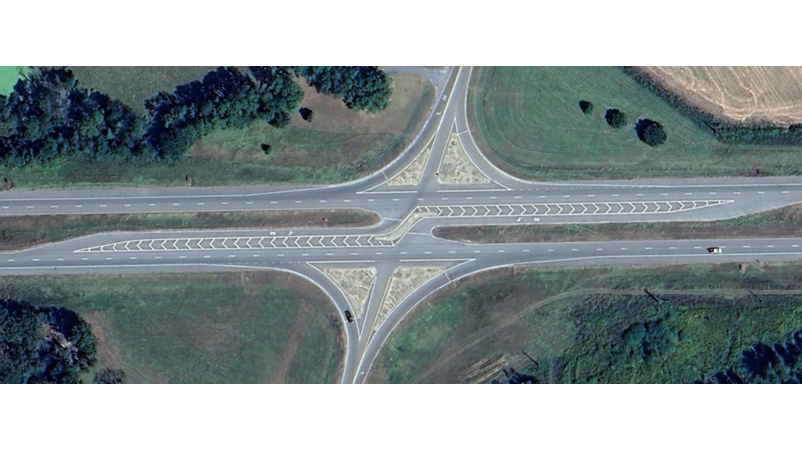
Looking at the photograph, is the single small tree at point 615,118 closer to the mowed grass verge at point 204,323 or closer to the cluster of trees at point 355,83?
the cluster of trees at point 355,83

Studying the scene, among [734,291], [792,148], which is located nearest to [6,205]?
[734,291]

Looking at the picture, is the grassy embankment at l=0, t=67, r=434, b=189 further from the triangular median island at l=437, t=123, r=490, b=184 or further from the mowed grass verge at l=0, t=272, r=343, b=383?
the mowed grass verge at l=0, t=272, r=343, b=383

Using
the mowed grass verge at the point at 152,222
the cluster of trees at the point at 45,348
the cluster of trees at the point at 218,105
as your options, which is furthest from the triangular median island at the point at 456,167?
the cluster of trees at the point at 45,348

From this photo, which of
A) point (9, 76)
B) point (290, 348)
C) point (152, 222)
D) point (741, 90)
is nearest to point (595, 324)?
point (741, 90)

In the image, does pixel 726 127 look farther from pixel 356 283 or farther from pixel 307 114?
pixel 307 114

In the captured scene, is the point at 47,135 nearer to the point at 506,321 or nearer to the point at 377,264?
the point at 377,264

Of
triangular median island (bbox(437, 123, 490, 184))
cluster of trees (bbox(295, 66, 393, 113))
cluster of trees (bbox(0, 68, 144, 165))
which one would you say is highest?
cluster of trees (bbox(295, 66, 393, 113))

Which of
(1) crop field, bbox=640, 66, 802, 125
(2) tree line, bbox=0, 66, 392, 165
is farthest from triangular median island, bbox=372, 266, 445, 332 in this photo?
(1) crop field, bbox=640, 66, 802, 125
